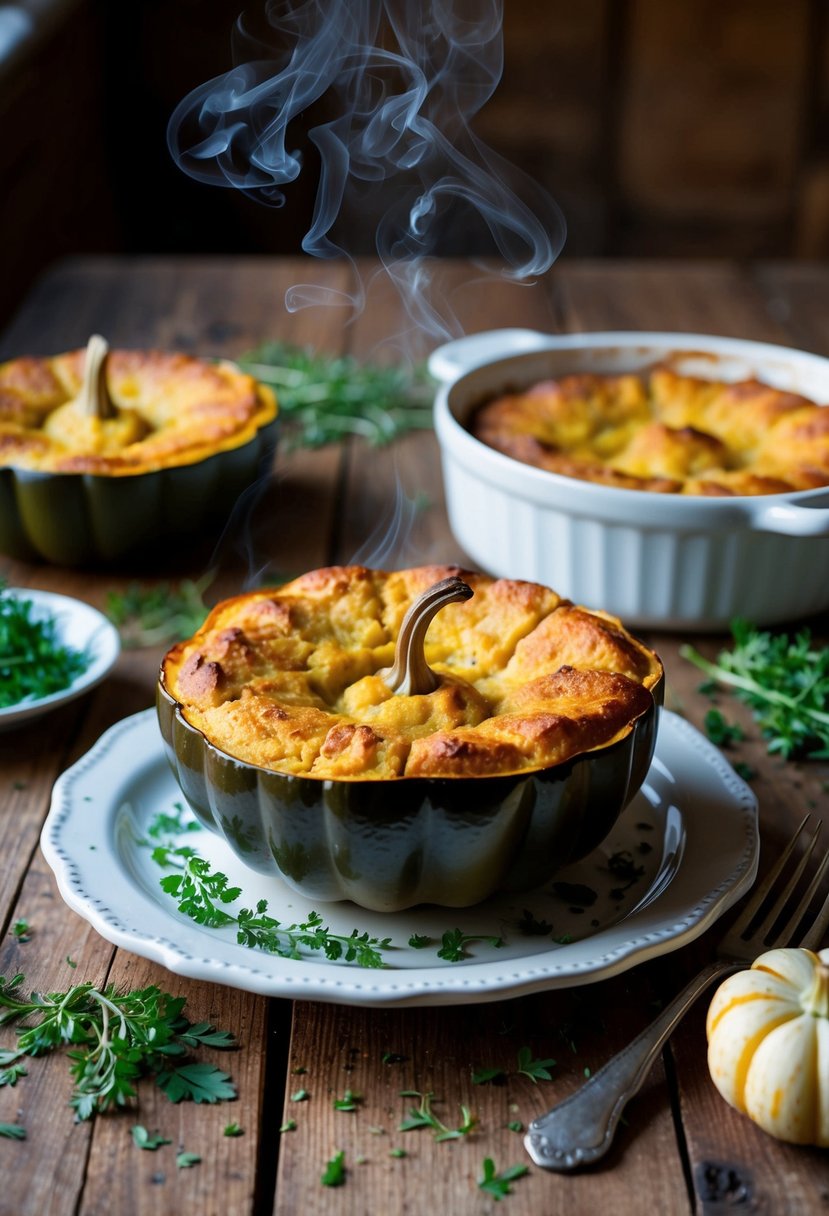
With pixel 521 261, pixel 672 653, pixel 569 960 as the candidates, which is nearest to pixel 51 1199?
pixel 569 960

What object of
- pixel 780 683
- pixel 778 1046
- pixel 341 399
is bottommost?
pixel 341 399

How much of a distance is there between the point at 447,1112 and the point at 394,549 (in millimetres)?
1308

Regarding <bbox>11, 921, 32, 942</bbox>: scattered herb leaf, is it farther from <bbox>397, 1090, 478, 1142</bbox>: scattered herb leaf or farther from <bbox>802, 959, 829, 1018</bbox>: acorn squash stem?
<bbox>802, 959, 829, 1018</bbox>: acorn squash stem

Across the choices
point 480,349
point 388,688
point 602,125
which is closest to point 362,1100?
point 388,688

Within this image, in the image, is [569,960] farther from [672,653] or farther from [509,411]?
[509,411]

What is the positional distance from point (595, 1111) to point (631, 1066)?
53 mm

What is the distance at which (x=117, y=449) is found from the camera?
2188 millimetres

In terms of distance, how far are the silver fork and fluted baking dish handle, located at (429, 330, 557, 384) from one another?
124 centimetres

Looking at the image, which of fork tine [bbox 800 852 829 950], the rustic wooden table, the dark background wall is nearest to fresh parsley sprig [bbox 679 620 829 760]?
the rustic wooden table

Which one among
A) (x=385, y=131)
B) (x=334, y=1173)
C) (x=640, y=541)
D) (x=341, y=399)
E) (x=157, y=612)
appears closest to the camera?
(x=334, y=1173)

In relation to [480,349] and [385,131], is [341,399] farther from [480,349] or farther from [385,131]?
[385,131]

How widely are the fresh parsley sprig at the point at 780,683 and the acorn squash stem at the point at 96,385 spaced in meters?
1.03

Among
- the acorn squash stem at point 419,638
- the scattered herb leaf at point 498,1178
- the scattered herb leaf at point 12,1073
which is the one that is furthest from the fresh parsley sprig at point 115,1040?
the acorn squash stem at point 419,638

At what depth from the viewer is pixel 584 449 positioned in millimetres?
2209
